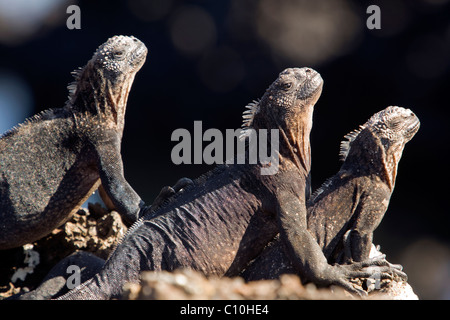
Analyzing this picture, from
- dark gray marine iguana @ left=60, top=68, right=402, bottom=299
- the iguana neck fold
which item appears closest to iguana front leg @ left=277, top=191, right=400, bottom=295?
dark gray marine iguana @ left=60, top=68, right=402, bottom=299

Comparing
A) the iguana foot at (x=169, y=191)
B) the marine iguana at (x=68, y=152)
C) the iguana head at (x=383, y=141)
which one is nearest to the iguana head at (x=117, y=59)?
the marine iguana at (x=68, y=152)

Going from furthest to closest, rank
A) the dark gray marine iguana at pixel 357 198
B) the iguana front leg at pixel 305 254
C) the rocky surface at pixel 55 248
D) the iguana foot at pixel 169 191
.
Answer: the rocky surface at pixel 55 248
the iguana foot at pixel 169 191
the dark gray marine iguana at pixel 357 198
the iguana front leg at pixel 305 254

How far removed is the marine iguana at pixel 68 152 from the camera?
5.29 meters

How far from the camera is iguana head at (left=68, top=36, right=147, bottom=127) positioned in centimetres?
542

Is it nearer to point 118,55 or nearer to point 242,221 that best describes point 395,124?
point 242,221

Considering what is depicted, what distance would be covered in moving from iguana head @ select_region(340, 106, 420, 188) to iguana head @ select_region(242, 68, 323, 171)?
0.44 metres

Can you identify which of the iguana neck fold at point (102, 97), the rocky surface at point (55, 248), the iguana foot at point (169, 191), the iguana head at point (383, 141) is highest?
the iguana neck fold at point (102, 97)

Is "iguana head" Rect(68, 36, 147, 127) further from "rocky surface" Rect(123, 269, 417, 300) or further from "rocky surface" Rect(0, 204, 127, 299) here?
"rocky surface" Rect(123, 269, 417, 300)

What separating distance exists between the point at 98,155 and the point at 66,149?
313 mm

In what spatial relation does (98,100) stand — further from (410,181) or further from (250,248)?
(410,181)

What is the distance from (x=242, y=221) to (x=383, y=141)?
4.00 ft

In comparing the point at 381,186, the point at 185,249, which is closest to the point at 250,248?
the point at 185,249

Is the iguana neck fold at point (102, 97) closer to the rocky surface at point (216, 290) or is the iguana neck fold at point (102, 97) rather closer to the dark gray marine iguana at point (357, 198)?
the rocky surface at point (216, 290)

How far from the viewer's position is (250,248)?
4.57 meters
